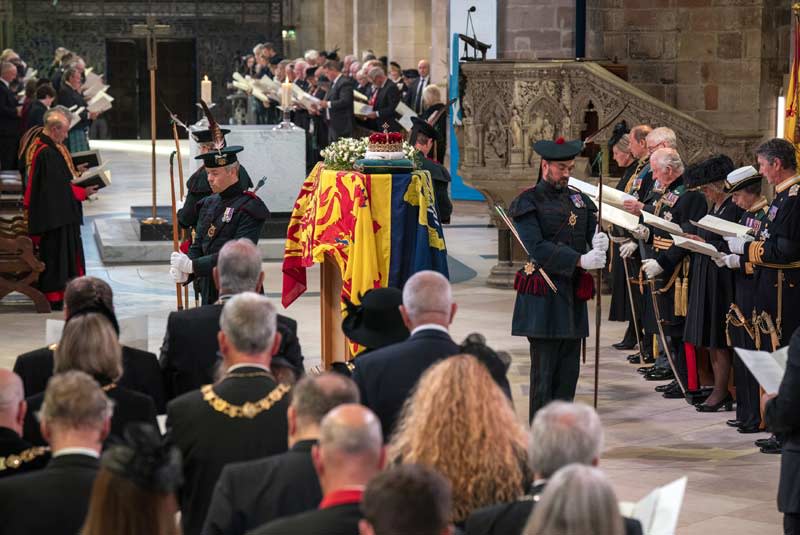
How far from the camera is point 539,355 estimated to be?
8.59 meters

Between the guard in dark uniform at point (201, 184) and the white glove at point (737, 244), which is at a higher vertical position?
the guard in dark uniform at point (201, 184)

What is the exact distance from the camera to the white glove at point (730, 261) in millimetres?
8875

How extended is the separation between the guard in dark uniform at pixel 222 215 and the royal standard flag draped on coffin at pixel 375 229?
0.42 meters

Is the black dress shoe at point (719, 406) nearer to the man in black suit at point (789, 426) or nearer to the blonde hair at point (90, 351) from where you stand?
the man in black suit at point (789, 426)

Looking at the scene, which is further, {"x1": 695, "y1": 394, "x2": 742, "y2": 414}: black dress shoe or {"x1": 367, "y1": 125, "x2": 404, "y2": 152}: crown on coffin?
{"x1": 695, "y1": 394, "x2": 742, "y2": 414}: black dress shoe

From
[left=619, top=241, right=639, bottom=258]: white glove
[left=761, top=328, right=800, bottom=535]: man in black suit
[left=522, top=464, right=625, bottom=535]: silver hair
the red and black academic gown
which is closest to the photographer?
[left=522, top=464, right=625, bottom=535]: silver hair

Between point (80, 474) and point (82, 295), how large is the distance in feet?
6.56

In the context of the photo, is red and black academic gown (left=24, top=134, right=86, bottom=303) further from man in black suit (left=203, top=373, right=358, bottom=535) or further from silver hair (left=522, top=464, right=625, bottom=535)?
silver hair (left=522, top=464, right=625, bottom=535)

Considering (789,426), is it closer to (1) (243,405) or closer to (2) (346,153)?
(1) (243,405)

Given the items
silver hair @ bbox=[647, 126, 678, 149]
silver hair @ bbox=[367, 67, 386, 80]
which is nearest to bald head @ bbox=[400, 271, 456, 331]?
silver hair @ bbox=[647, 126, 678, 149]

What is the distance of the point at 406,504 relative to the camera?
333 cm

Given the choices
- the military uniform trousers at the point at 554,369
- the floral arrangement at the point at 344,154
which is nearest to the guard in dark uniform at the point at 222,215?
the floral arrangement at the point at 344,154

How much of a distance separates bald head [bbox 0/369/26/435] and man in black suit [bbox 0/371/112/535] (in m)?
0.46

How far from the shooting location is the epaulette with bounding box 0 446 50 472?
4611mm
